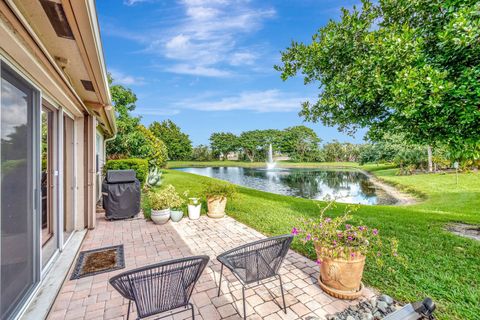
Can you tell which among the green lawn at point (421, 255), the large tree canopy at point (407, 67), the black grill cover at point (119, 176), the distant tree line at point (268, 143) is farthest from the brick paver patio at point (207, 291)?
the distant tree line at point (268, 143)

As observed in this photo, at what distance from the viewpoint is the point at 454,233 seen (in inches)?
169

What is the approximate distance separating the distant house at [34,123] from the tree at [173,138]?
105 ft

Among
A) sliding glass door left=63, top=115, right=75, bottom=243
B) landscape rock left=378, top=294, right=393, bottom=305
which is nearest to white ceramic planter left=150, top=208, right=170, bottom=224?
sliding glass door left=63, top=115, right=75, bottom=243

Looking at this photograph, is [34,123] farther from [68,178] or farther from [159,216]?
[159,216]

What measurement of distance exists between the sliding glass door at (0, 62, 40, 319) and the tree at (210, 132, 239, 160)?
4611 centimetres

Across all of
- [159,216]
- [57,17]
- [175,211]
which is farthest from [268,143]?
[57,17]

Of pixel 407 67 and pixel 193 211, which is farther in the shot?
pixel 193 211

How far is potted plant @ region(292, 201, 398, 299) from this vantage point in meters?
2.23

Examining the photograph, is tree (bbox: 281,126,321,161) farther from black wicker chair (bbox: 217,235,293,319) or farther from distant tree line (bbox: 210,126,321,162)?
black wicker chair (bbox: 217,235,293,319)

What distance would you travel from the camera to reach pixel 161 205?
4.90 metres

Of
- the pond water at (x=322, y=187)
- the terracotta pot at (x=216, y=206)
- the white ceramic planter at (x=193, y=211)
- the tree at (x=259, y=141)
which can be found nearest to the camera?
the white ceramic planter at (x=193, y=211)

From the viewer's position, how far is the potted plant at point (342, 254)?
2.23 m

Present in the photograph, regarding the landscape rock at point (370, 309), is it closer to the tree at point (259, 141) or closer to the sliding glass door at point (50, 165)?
the sliding glass door at point (50, 165)

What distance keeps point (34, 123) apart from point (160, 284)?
79.5 inches
